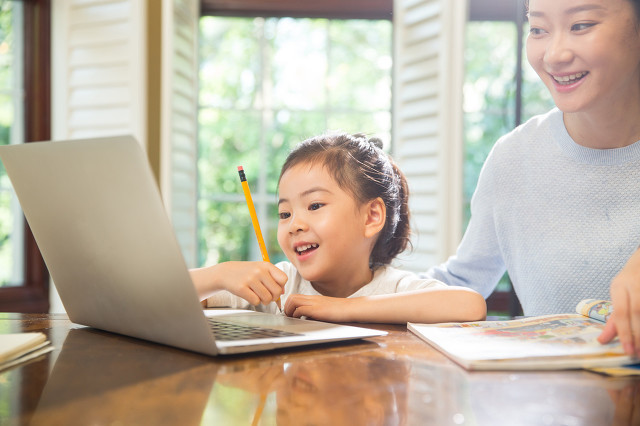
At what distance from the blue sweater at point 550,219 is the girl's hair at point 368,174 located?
15 centimetres

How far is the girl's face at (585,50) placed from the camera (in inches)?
46.8

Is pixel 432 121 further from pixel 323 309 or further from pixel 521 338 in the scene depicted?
pixel 521 338

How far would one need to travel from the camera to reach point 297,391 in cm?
58

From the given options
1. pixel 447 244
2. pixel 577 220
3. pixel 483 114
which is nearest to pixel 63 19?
pixel 447 244

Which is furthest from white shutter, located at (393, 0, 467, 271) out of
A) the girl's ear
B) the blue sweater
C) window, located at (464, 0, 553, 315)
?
the girl's ear

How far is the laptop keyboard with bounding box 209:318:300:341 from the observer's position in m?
0.78

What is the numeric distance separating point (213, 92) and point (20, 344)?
4308mm

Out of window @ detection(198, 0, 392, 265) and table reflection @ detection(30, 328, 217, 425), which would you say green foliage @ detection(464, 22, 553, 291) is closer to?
window @ detection(198, 0, 392, 265)

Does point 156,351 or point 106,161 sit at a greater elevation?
point 106,161

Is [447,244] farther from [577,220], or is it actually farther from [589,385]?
[589,385]

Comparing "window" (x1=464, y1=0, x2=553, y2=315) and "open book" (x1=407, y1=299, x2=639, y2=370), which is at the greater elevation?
"window" (x1=464, y1=0, x2=553, y2=315)

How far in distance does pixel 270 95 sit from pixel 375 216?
2.87m

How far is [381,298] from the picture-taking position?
3.34ft

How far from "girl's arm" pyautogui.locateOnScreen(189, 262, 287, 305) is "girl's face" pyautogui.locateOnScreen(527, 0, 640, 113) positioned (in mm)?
707
